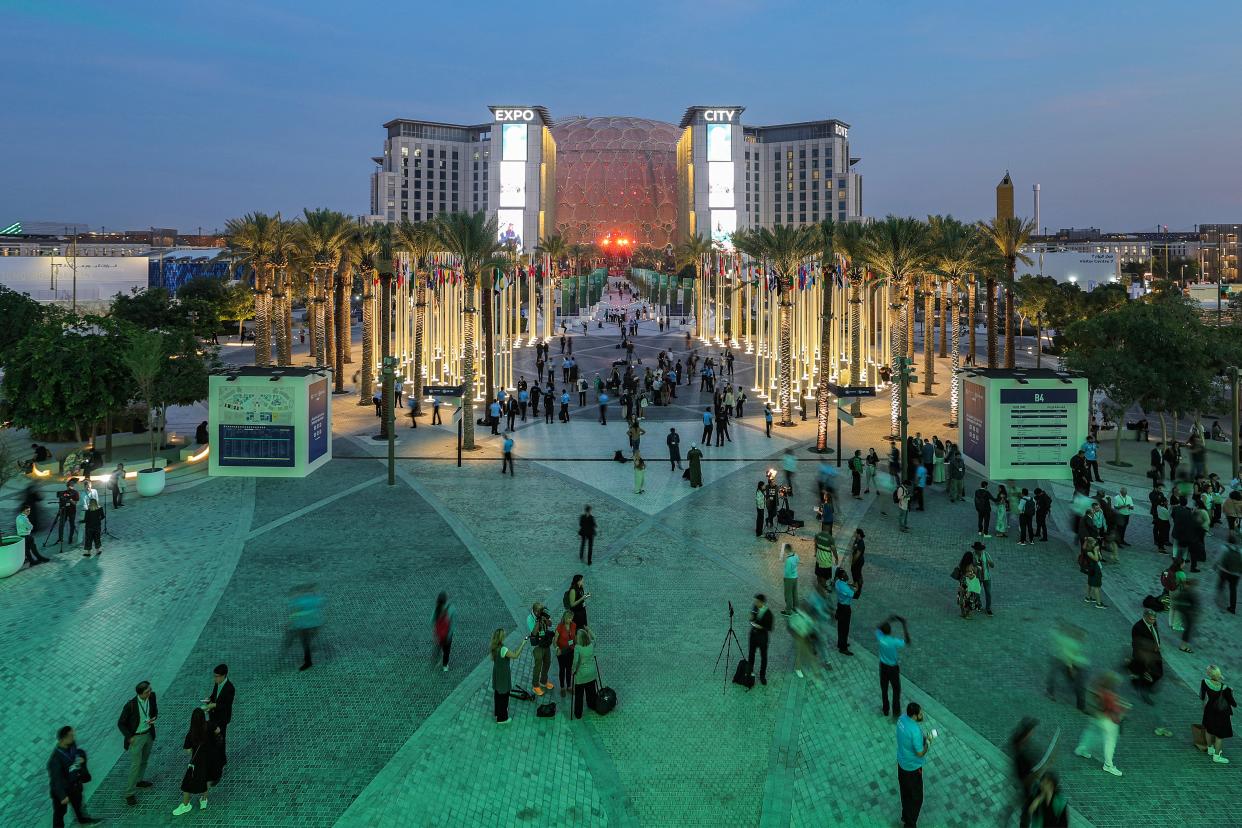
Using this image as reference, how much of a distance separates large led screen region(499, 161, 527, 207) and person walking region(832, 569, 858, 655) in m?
148

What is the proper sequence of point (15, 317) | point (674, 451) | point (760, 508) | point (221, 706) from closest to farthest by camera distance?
1. point (221, 706)
2. point (760, 508)
3. point (674, 451)
4. point (15, 317)

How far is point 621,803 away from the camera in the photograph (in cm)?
796

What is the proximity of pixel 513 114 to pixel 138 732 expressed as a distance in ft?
523

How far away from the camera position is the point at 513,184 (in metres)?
153

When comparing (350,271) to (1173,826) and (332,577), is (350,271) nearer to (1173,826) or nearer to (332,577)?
(332,577)

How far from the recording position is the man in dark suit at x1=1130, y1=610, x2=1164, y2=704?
9750 mm

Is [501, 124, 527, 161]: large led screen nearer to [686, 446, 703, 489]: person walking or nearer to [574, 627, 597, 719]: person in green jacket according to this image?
[686, 446, 703, 489]: person walking

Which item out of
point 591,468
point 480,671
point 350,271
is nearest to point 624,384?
point 591,468

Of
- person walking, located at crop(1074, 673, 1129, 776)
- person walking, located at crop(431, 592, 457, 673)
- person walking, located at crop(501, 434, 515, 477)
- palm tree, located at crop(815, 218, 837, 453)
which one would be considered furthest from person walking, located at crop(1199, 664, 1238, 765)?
palm tree, located at crop(815, 218, 837, 453)

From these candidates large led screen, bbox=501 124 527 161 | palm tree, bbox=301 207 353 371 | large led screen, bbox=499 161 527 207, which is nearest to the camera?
palm tree, bbox=301 207 353 371

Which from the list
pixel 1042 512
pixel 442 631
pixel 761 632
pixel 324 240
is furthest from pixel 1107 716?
pixel 324 240

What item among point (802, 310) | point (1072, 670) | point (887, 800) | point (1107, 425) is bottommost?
point (887, 800)

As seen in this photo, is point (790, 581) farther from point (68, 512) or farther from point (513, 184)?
point (513, 184)

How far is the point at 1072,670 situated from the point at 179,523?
17.3 m
